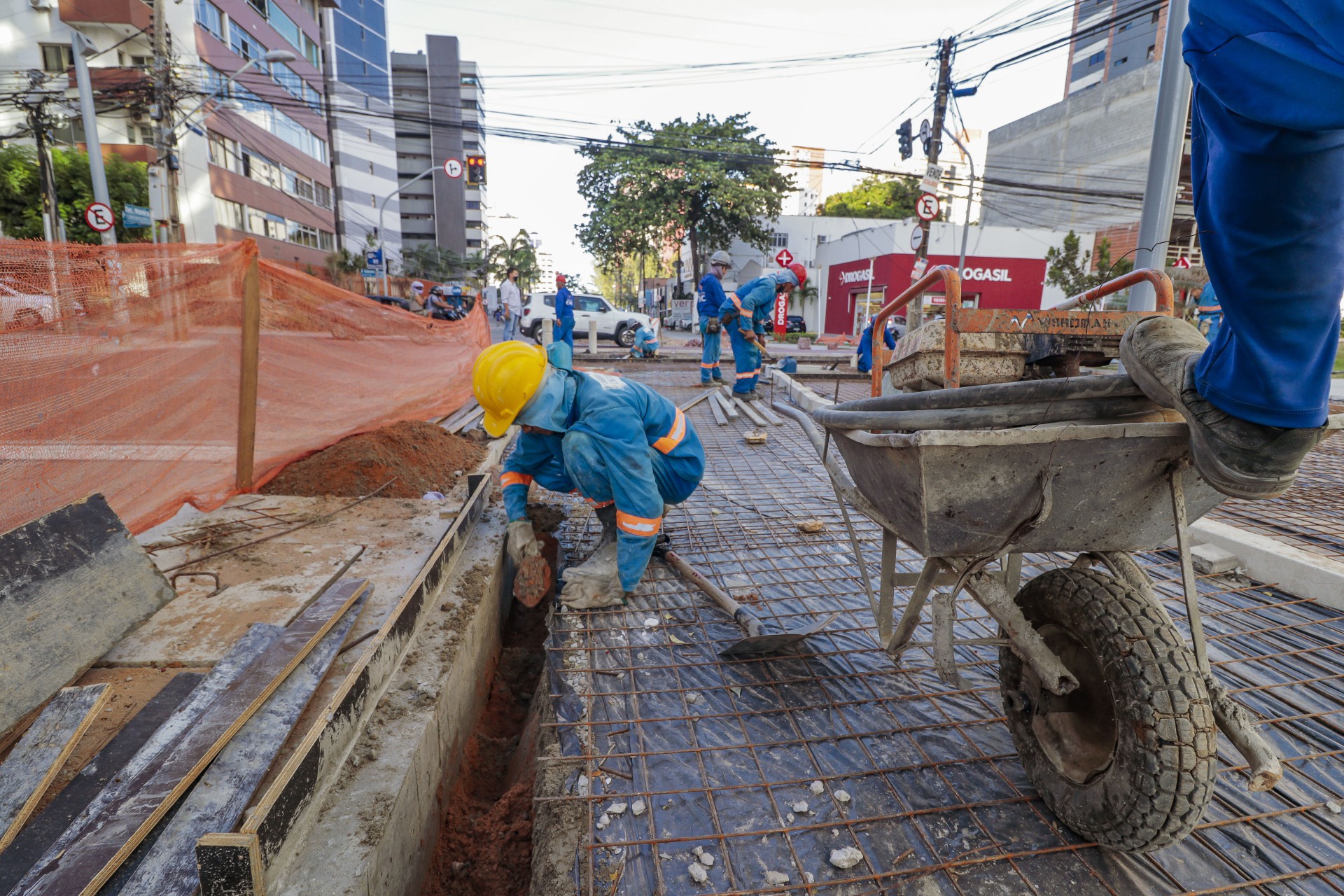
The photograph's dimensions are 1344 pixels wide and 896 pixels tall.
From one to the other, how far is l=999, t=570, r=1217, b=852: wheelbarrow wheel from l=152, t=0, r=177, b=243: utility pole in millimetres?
14649

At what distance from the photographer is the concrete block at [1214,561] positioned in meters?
3.31

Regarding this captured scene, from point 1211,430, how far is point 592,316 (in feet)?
58.6

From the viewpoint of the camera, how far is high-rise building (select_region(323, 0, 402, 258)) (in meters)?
41.8

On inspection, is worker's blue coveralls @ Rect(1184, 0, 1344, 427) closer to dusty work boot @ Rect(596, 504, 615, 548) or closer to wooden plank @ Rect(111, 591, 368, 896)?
wooden plank @ Rect(111, 591, 368, 896)

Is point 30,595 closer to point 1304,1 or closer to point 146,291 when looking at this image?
point 146,291

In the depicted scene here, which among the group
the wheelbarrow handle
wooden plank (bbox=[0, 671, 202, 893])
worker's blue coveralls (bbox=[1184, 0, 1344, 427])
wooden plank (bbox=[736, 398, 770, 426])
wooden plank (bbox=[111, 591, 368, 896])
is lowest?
the wheelbarrow handle

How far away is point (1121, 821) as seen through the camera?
148cm

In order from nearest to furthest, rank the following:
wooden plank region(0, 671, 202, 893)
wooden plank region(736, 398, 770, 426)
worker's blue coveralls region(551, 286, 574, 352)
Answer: wooden plank region(0, 671, 202, 893) → wooden plank region(736, 398, 770, 426) → worker's blue coveralls region(551, 286, 574, 352)

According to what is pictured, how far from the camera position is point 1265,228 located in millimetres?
993

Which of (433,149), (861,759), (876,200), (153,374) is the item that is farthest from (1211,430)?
(433,149)

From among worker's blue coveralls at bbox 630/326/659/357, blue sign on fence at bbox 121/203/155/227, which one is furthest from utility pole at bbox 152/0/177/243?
worker's blue coveralls at bbox 630/326/659/357

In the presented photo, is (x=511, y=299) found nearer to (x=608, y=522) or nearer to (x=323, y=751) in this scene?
(x=608, y=522)

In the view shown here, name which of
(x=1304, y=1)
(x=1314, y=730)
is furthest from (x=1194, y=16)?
(x=1314, y=730)

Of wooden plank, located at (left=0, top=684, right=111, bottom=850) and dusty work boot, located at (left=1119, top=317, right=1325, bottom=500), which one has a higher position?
dusty work boot, located at (left=1119, top=317, right=1325, bottom=500)
